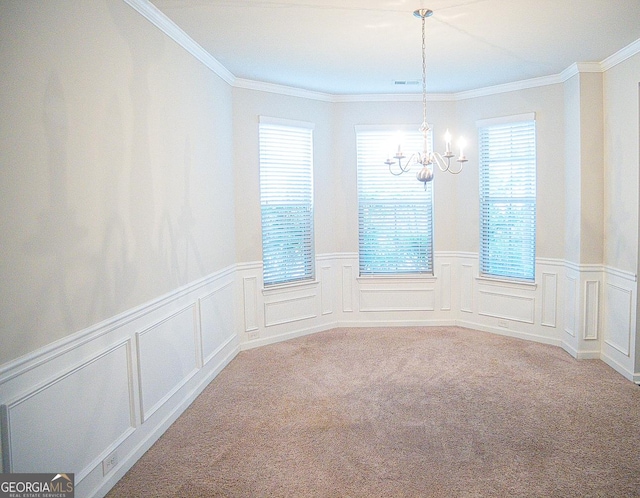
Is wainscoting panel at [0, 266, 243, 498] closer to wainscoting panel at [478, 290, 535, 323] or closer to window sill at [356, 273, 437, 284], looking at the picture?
window sill at [356, 273, 437, 284]

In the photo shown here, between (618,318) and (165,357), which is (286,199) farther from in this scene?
(618,318)

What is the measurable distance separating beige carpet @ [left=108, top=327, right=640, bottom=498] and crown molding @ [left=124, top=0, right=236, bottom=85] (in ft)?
9.66

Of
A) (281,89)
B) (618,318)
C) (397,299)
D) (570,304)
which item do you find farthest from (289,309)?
(618,318)

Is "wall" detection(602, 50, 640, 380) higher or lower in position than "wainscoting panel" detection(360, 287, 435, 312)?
higher

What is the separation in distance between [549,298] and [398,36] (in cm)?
340

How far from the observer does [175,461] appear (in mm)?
3178

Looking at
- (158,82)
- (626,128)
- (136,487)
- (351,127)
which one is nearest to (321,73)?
(351,127)

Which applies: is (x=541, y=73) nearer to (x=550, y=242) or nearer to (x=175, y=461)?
(x=550, y=242)

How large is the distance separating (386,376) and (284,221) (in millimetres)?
2238

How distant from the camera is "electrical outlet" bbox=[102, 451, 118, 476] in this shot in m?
2.81

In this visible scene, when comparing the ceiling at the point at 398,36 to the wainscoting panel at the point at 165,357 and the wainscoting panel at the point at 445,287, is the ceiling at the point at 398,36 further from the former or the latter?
the wainscoting panel at the point at 445,287

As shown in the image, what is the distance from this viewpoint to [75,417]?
2.54m

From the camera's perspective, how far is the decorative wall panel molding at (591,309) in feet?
16.5

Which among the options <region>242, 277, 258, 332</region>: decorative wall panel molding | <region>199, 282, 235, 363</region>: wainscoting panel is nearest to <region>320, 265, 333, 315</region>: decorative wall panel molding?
<region>242, 277, 258, 332</region>: decorative wall panel molding
